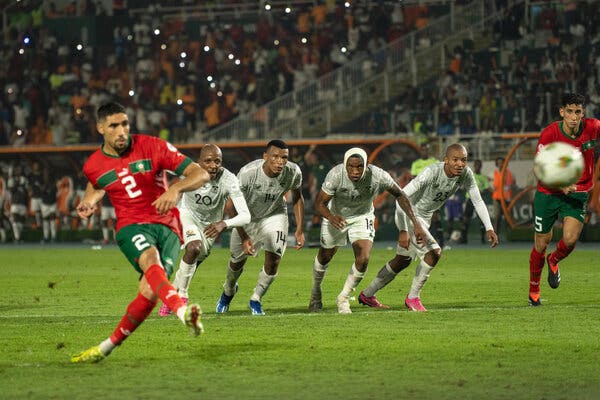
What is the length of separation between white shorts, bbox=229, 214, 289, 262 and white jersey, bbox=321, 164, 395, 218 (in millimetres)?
667

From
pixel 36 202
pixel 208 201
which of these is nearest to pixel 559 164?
pixel 208 201

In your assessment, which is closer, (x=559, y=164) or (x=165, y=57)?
(x=559, y=164)

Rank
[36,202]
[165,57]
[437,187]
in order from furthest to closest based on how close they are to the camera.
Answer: [165,57]
[36,202]
[437,187]

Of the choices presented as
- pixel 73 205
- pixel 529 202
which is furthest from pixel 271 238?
pixel 73 205

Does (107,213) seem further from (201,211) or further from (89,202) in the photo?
(89,202)

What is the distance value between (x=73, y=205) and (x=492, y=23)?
557 inches

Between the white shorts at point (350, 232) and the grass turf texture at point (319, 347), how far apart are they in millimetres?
819

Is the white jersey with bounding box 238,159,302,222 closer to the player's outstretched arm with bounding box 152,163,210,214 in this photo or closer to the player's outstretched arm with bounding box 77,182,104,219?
the player's outstretched arm with bounding box 77,182,104,219

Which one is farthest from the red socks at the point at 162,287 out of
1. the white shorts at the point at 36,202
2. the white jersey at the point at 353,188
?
the white shorts at the point at 36,202

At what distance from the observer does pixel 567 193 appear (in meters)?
13.9

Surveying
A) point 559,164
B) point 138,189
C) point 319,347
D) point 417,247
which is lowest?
point 319,347

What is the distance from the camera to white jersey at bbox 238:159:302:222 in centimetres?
1448

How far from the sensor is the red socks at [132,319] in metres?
9.46

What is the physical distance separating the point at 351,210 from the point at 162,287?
5.52 metres
